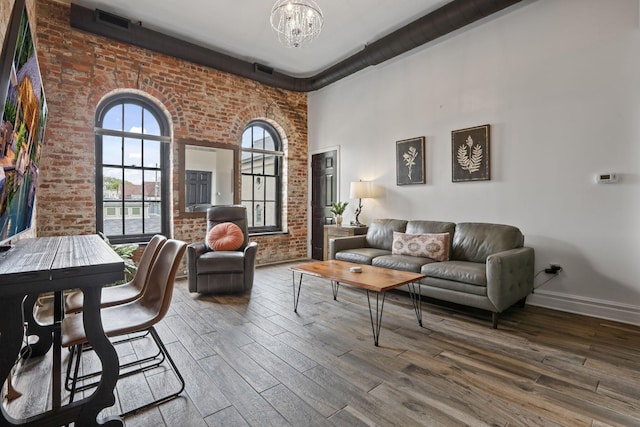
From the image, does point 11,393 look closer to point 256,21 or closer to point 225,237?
point 225,237

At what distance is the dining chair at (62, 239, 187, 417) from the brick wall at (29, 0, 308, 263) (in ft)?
8.73

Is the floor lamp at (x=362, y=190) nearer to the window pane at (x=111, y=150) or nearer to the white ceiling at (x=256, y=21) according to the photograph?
the white ceiling at (x=256, y=21)

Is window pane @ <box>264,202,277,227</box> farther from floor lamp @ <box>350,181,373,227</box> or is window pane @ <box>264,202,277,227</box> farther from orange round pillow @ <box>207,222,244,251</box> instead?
floor lamp @ <box>350,181,373,227</box>

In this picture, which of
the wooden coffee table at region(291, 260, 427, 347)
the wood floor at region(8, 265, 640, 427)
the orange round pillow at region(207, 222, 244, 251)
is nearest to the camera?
the wood floor at region(8, 265, 640, 427)

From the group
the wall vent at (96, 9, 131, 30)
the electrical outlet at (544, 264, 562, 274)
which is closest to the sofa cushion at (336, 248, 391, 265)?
the electrical outlet at (544, 264, 562, 274)

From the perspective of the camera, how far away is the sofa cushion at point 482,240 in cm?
341

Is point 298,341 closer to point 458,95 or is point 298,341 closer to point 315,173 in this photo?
point 458,95

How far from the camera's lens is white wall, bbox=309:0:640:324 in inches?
117

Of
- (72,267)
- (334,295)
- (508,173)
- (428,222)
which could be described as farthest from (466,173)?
(72,267)

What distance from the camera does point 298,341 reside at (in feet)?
8.41

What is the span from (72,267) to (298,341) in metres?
1.73

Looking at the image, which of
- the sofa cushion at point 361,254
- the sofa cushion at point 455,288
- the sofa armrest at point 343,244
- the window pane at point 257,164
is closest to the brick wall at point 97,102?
the window pane at point 257,164

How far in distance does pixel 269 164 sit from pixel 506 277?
4.50 m

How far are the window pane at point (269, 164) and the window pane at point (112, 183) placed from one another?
2432 millimetres
